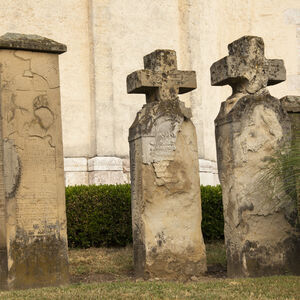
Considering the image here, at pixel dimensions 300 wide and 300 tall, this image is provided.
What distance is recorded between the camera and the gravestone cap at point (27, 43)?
21.4 feet

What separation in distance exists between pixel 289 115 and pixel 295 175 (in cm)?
114

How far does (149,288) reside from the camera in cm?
610

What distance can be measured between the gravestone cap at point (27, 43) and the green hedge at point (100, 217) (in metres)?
3.45

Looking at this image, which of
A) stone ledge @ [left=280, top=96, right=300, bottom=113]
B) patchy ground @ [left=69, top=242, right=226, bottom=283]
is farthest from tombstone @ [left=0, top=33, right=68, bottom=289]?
stone ledge @ [left=280, top=96, right=300, bottom=113]

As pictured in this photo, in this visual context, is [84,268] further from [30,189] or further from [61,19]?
[61,19]

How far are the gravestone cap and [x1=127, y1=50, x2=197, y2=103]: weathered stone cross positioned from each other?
0.98 metres

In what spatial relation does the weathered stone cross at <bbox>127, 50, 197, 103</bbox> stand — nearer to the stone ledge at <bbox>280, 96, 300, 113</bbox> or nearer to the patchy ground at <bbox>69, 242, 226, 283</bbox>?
the stone ledge at <bbox>280, 96, 300, 113</bbox>

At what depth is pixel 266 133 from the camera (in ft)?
23.8

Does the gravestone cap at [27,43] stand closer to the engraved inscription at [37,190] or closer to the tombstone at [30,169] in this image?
the tombstone at [30,169]

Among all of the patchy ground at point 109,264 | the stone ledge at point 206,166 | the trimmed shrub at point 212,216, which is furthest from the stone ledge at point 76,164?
the patchy ground at point 109,264

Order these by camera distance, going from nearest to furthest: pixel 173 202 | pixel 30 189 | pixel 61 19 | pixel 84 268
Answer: pixel 30 189, pixel 173 202, pixel 84 268, pixel 61 19

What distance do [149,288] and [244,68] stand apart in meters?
2.84

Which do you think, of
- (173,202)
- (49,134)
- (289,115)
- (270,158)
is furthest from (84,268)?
(289,115)

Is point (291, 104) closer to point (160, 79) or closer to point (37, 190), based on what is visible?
point (160, 79)
